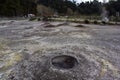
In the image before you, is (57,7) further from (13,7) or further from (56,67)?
(56,67)

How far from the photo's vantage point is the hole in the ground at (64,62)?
35.2ft

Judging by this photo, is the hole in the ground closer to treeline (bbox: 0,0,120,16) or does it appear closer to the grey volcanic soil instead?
the grey volcanic soil

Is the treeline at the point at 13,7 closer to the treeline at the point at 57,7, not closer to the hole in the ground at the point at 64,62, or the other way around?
the treeline at the point at 57,7

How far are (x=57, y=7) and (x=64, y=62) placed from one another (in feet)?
262

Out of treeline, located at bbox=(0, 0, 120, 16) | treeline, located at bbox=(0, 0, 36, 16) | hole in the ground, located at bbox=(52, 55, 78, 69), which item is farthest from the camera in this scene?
treeline, located at bbox=(0, 0, 36, 16)

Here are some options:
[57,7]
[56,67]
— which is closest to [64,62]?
[56,67]

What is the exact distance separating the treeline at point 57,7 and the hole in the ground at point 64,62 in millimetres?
48728

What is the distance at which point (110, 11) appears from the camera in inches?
2367

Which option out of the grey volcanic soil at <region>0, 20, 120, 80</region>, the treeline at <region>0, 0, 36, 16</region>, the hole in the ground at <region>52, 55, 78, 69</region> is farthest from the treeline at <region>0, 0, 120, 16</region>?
the hole in the ground at <region>52, 55, 78, 69</region>

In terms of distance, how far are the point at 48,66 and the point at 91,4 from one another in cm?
7381

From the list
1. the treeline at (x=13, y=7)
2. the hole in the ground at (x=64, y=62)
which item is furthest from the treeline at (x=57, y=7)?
the hole in the ground at (x=64, y=62)

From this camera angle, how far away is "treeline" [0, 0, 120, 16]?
200ft

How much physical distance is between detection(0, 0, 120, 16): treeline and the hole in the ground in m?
48.7

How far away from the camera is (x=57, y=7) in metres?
90.2
